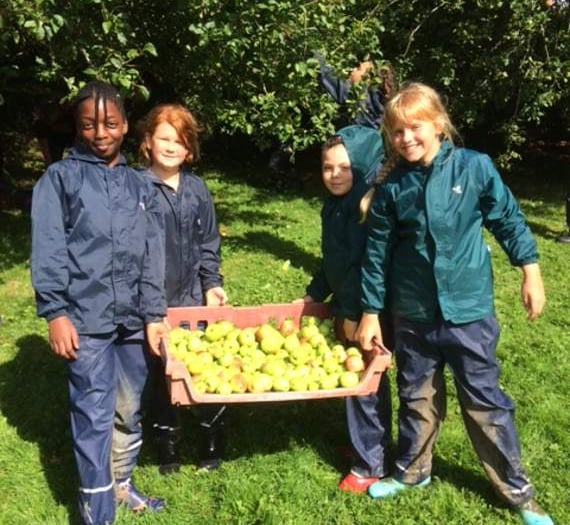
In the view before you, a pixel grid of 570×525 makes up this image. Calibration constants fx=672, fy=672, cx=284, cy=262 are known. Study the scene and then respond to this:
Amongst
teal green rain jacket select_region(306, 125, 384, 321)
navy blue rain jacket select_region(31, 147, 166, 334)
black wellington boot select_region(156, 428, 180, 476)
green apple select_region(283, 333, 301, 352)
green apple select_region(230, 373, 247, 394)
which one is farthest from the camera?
black wellington boot select_region(156, 428, 180, 476)

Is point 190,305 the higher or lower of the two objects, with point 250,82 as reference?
lower

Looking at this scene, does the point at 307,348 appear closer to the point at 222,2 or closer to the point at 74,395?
the point at 74,395

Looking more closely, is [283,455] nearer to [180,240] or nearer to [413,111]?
[180,240]

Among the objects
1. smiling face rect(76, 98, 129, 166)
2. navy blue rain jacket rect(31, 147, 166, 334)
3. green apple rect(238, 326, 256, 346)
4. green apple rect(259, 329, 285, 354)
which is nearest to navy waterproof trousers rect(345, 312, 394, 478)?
green apple rect(259, 329, 285, 354)

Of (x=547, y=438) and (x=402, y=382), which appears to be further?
(x=547, y=438)

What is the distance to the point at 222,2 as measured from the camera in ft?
14.6

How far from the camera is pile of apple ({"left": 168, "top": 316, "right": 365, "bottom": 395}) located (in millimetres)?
2982

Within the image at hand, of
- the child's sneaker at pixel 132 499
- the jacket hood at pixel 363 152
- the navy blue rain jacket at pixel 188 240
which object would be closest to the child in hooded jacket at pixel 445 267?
the jacket hood at pixel 363 152

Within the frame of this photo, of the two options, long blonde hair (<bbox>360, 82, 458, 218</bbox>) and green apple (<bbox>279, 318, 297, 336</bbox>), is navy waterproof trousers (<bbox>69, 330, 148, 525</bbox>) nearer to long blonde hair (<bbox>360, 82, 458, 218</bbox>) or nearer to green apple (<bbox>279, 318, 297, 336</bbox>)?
green apple (<bbox>279, 318, 297, 336</bbox>)

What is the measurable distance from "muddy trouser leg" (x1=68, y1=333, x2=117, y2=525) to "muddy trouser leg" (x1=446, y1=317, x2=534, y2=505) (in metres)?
1.48

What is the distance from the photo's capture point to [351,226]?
3.18m

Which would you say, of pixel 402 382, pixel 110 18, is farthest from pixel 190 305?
pixel 110 18

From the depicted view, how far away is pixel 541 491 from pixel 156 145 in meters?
2.53

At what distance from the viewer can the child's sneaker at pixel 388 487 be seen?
3.27 meters
